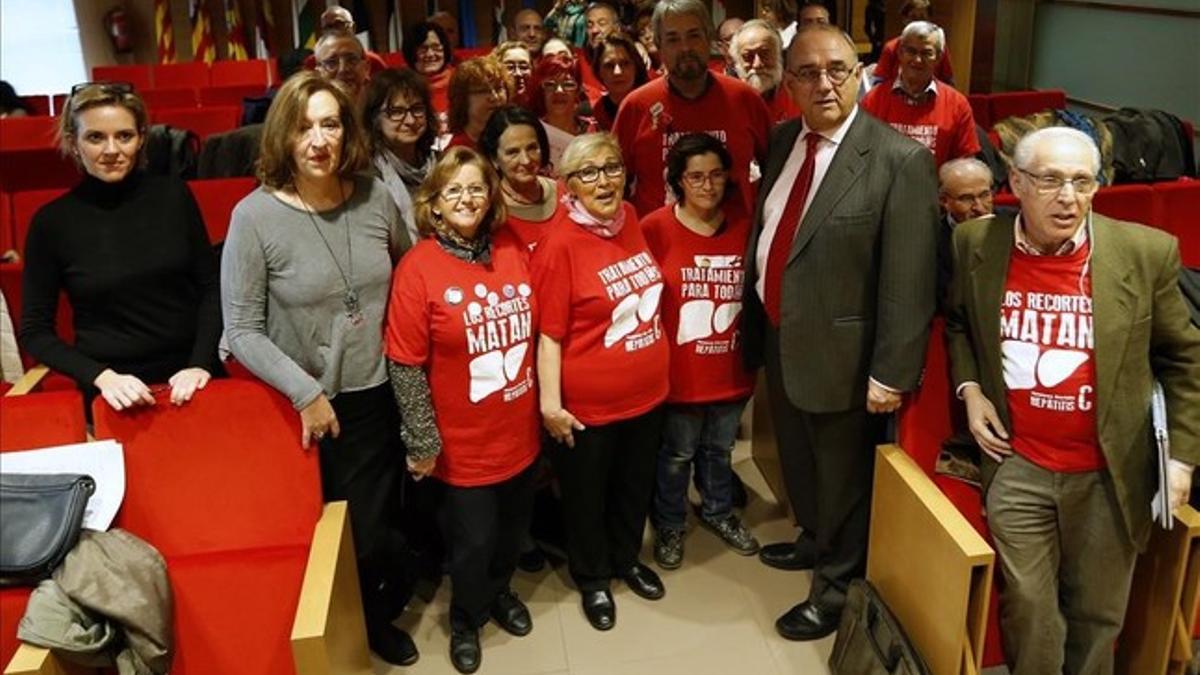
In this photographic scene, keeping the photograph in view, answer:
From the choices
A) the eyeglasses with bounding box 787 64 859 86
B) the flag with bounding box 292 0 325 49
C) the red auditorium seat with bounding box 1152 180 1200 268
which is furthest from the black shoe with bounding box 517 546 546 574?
the flag with bounding box 292 0 325 49

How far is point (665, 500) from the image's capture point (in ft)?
9.11

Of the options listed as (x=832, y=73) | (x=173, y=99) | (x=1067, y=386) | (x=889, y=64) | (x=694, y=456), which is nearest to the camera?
(x=1067, y=386)

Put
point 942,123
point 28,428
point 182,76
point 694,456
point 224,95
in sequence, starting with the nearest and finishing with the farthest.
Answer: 1. point 28,428
2. point 694,456
3. point 942,123
4. point 224,95
5. point 182,76

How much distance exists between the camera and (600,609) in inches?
102

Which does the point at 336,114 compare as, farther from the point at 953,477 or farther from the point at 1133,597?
the point at 1133,597

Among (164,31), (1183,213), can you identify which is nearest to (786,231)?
(1183,213)

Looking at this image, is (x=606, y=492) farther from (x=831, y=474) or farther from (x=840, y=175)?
(x=840, y=175)

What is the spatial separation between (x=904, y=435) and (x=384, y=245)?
3.98 ft

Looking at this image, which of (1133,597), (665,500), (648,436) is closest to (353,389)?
(648,436)

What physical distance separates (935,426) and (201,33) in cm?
814

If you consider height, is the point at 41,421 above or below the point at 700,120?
below

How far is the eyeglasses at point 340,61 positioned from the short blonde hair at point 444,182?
1157 millimetres

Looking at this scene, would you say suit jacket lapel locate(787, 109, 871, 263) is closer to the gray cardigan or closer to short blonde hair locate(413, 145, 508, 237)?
short blonde hair locate(413, 145, 508, 237)

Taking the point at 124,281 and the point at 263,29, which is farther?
the point at 263,29
